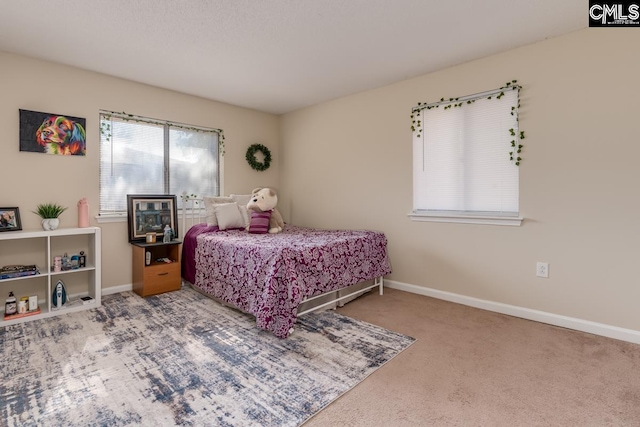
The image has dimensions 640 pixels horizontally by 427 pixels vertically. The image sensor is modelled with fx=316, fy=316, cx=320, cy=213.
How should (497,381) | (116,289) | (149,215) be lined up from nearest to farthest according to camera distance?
(497,381), (116,289), (149,215)

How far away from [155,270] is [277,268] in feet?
6.09

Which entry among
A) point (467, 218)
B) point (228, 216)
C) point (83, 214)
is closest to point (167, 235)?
point (228, 216)

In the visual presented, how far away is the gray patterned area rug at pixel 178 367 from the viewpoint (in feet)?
5.22

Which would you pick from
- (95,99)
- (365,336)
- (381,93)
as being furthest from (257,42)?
(365,336)

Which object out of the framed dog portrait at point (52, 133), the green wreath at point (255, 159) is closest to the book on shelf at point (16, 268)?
the framed dog portrait at point (52, 133)

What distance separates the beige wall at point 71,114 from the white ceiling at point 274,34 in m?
0.17

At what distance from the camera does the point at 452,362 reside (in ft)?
6.84

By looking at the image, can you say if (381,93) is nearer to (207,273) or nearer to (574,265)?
(574,265)

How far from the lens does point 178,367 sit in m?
2.02

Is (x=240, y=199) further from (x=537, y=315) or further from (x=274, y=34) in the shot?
(x=537, y=315)

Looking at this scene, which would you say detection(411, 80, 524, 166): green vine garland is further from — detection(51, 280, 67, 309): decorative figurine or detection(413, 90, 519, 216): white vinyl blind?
detection(51, 280, 67, 309): decorative figurine

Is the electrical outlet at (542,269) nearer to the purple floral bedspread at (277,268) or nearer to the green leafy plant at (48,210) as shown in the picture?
the purple floral bedspread at (277,268)

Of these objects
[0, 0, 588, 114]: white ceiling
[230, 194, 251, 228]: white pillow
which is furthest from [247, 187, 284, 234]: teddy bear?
[0, 0, 588, 114]: white ceiling

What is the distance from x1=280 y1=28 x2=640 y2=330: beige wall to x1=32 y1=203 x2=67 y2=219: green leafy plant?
3.37 meters
